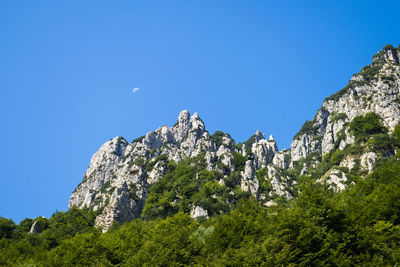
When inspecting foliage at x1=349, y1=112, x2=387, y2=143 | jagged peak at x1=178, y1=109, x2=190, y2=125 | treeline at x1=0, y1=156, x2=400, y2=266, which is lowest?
treeline at x1=0, y1=156, x2=400, y2=266

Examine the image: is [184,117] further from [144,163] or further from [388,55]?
[388,55]

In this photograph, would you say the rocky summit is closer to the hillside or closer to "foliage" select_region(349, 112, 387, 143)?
"foliage" select_region(349, 112, 387, 143)

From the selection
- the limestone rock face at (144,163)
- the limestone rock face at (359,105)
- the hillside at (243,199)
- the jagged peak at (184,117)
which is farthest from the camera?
the jagged peak at (184,117)

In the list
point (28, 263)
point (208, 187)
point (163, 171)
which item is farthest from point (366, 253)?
point (163, 171)

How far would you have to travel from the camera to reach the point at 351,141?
8988 cm

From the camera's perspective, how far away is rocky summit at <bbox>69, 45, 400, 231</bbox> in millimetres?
83688

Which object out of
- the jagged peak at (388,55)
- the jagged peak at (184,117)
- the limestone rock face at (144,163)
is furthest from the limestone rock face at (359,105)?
the jagged peak at (184,117)

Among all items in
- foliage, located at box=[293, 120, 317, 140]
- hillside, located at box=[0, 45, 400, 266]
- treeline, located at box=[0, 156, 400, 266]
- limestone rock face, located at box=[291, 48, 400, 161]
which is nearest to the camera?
treeline, located at box=[0, 156, 400, 266]

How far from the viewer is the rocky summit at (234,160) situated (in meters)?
83.7

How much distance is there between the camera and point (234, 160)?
118375 millimetres

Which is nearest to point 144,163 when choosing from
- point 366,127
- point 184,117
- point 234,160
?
point 234,160

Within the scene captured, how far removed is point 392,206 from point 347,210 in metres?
4.46

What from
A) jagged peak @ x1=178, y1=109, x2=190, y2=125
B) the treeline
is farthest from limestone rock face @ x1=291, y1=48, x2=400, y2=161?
the treeline

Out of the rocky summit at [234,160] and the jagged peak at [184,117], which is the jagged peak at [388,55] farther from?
the jagged peak at [184,117]
